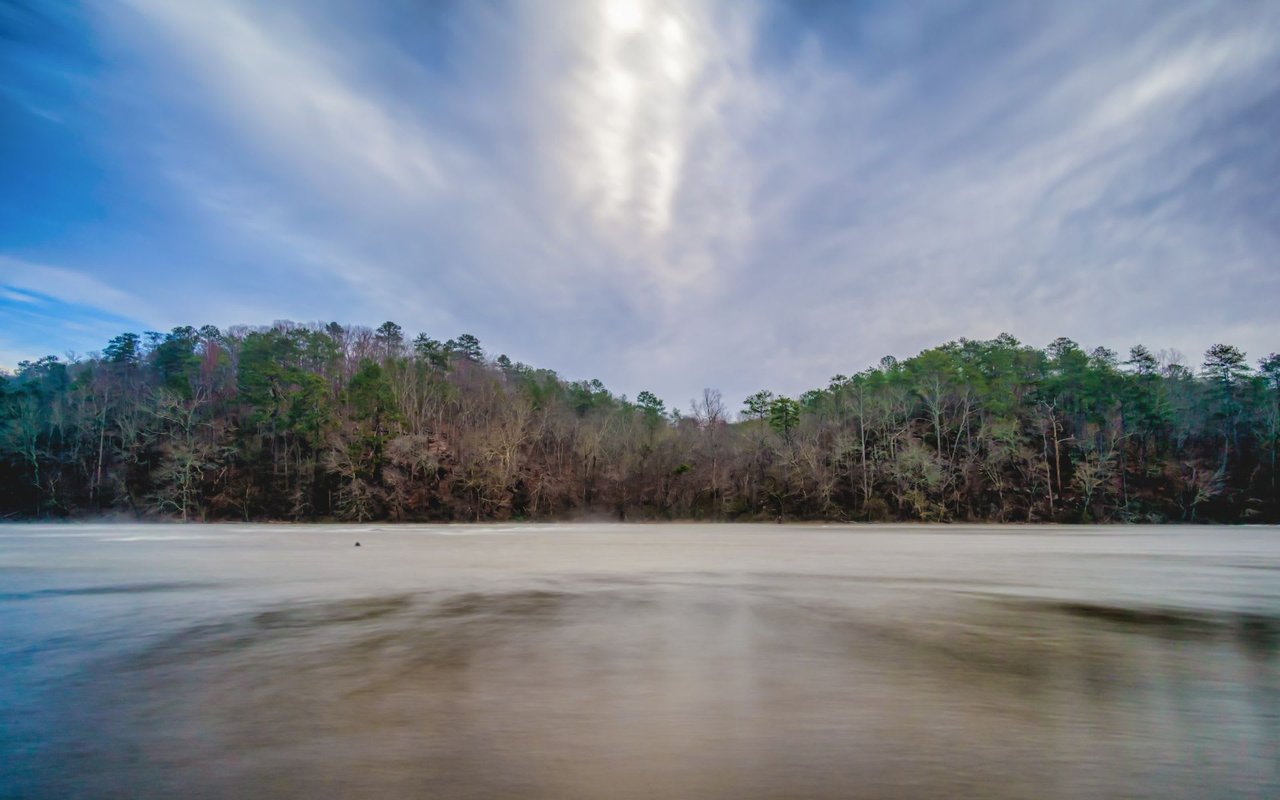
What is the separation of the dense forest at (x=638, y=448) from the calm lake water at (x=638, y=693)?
49.6 metres

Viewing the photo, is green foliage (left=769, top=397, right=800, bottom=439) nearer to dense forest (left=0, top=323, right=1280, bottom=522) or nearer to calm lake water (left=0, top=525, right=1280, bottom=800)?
dense forest (left=0, top=323, right=1280, bottom=522)

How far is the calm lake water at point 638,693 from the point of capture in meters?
3.21

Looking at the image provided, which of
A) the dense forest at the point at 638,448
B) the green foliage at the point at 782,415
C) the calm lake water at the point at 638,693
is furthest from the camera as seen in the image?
the green foliage at the point at 782,415

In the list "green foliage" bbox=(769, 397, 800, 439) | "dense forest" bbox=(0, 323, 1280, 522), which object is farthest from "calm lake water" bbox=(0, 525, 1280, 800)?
"green foliage" bbox=(769, 397, 800, 439)

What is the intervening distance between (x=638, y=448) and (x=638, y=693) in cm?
6255

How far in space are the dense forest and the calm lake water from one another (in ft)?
163

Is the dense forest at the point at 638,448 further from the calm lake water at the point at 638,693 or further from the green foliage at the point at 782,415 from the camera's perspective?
the calm lake water at the point at 638,693

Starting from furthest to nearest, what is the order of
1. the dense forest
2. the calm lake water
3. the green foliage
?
1. the green foliage
2. the dense forest
3. the calm lake water

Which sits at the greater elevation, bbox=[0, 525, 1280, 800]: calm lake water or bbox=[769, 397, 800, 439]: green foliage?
bbox=[769, 397, 800, 439]: green foliage

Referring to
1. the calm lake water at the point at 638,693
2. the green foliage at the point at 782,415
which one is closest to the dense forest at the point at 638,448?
the green foliage at the point at 782,415

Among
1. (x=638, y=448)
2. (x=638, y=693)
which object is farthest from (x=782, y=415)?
(x=638, y=693)

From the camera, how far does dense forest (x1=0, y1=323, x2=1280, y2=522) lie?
56.5m

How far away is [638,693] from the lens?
4836mm

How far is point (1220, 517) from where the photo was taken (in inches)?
2144
